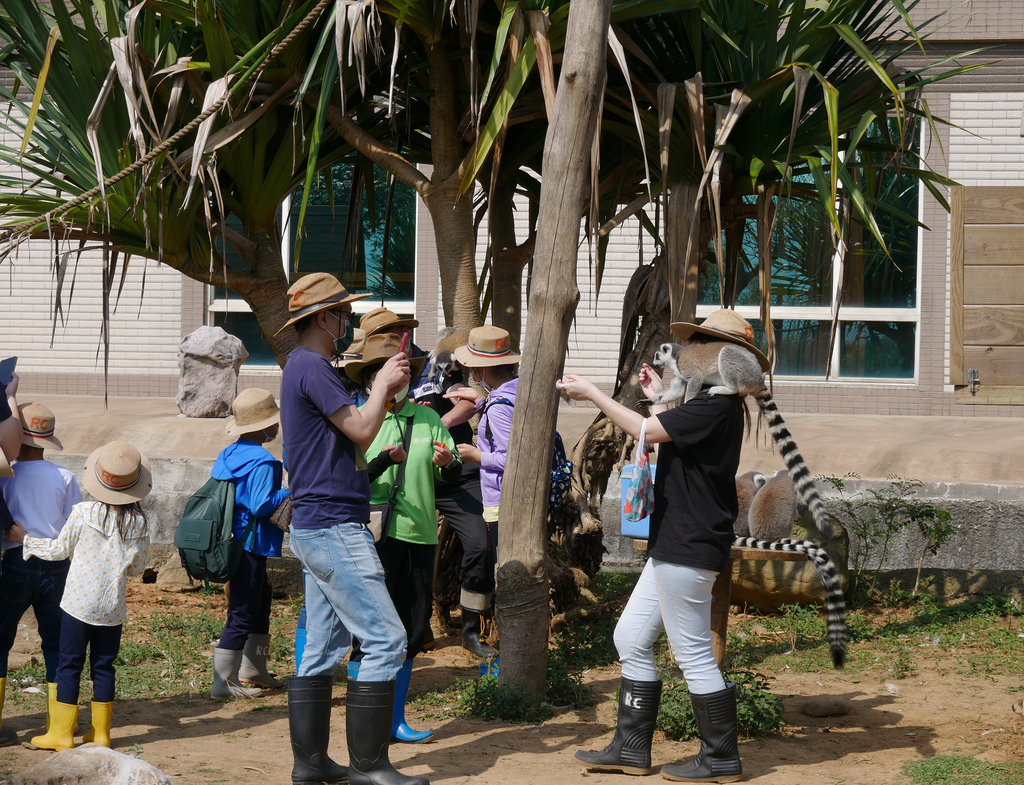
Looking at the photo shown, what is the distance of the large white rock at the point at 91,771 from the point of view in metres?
3.38

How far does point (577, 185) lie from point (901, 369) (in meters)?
8.22

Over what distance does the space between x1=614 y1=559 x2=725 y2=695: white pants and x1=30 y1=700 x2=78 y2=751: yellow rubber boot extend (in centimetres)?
231

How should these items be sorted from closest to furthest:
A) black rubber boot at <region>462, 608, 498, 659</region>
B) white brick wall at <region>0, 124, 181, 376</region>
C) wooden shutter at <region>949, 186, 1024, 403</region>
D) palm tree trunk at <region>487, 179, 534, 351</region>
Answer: wooden shutter at <region>949, 186, 1024, 403</region>
black rubber boot at <region>462, 608, 498, 659</region>
palm tree trunk at <region>487, 179, 534, 351</region>
white brick wall at <region>0, 124, 181, 376</region>

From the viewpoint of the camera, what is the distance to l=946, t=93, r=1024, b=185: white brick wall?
445 inches

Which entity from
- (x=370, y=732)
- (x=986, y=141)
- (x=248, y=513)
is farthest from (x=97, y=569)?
(x=986, y=141)

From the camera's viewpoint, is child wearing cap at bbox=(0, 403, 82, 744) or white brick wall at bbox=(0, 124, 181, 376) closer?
child wearing cap at bbox=(0, 403, 82, 744)

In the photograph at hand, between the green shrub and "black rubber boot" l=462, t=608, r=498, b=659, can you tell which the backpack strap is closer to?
"black rubber boot" l=462, t=608, r=498, b=659

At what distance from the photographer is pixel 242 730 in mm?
4645

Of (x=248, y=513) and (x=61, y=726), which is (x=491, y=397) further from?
(x=61, y=726)

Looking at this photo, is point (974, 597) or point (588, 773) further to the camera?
point (974, 597)

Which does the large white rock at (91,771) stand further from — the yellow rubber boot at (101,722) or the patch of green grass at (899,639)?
the patch of green grass at (899,639)

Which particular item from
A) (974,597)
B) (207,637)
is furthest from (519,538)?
(974,597)

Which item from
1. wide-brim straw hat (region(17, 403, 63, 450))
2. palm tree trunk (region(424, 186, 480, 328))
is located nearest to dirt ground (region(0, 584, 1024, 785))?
wide-brim straw hat (region(17, 403, 63, 450))

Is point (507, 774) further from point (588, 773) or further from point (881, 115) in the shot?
point (881, 115)
